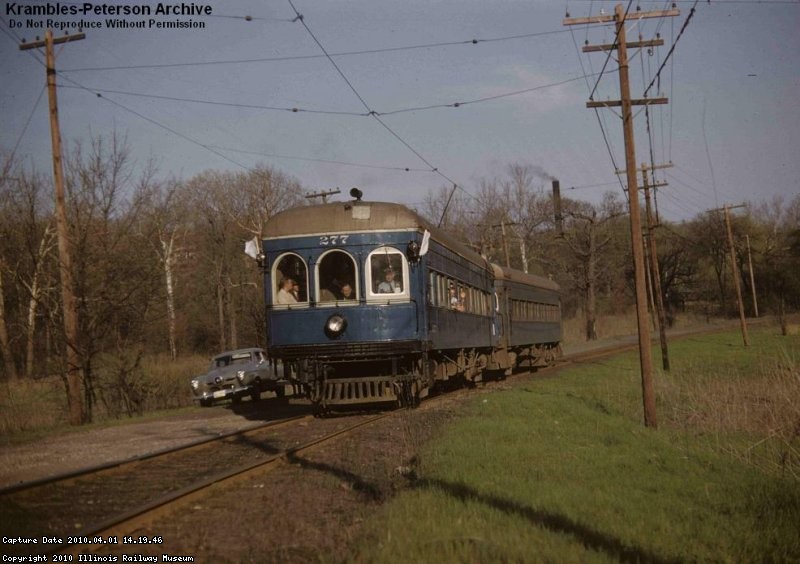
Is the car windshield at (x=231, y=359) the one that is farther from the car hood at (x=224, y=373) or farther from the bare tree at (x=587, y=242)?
the bare tree at (x=587, y=242)

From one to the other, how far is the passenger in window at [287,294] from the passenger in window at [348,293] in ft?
2.70

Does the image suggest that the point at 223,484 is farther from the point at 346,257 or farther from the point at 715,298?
the point at 715,298

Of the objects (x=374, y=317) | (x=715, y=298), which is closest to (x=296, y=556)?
(x=374, y=317)

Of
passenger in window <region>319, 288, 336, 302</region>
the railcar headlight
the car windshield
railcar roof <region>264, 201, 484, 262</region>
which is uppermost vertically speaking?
railcar roof <region>264, 201, 484, 262</region>

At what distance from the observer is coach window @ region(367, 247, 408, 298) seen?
13016 mm

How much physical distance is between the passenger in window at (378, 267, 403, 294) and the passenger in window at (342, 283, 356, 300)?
46 cm

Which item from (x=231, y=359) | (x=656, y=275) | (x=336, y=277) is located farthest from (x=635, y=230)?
(x=656, y=275)

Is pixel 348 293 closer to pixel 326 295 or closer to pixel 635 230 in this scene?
pixel 326 295

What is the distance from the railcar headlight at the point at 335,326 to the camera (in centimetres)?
1273

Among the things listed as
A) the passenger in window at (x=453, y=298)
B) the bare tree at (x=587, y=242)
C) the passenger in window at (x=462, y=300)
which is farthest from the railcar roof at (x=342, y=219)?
the bare tree at (x=587, y=242)

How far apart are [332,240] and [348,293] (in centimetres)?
92

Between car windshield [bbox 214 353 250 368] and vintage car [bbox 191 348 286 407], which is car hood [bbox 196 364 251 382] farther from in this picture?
car windshield [bbox 214 353 250 368]

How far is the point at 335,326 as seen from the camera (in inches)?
501

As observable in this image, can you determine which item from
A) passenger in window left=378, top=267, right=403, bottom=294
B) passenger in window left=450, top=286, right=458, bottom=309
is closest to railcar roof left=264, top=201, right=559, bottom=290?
passenger in window left=378, top=267, right=403, bottom=294
